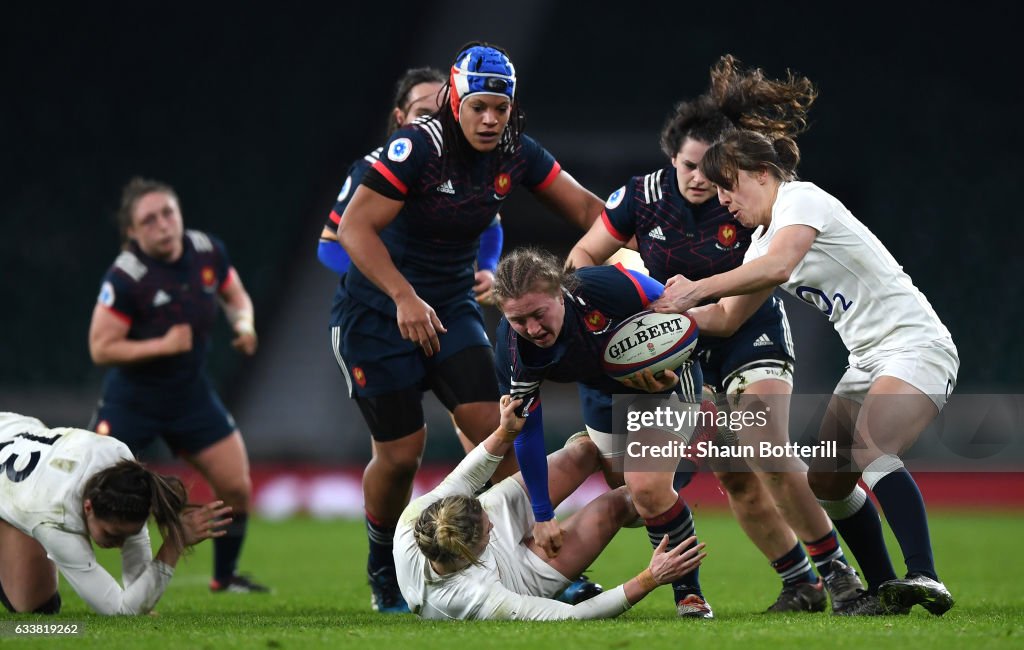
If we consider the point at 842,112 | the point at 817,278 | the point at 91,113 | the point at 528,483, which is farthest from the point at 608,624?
the point at 91,113

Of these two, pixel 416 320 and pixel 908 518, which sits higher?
pixel 416 320

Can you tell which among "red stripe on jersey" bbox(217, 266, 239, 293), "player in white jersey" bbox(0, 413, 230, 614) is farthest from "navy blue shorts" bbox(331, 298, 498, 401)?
"red stripe on jersey" bbox(217, 266, 239, 293)

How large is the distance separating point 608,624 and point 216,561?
10.8ft

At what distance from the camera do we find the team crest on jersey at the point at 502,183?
5234 millimetres

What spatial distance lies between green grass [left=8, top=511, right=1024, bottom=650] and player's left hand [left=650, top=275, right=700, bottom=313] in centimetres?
112

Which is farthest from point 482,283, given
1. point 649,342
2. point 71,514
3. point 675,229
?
point 71,514

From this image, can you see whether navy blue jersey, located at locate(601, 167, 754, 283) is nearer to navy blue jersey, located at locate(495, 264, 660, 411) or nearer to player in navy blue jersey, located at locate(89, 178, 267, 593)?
navy blue jersey, located at locate(495, 264, 660, 411)

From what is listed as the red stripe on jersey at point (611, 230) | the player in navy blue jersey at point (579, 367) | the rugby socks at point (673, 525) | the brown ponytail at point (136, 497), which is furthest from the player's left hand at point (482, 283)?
the brown ponytail at point (136, 497)

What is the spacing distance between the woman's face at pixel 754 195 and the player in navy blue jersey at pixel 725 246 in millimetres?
476

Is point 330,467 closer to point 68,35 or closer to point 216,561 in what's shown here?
point 216,561

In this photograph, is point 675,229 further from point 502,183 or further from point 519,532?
point 519,532

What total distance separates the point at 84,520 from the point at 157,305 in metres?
2.30

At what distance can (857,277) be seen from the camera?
4531 millimetres

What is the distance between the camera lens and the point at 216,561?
22.5 ft
